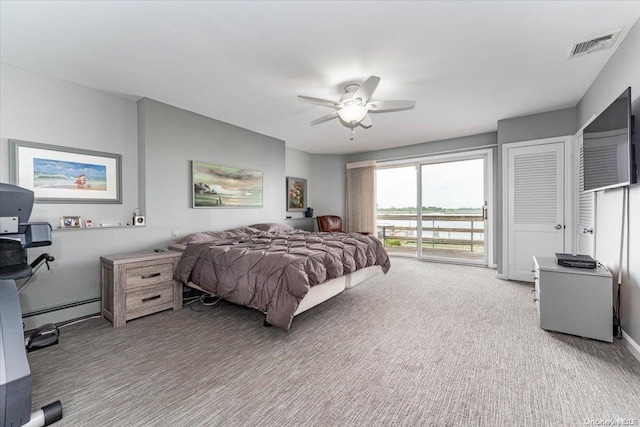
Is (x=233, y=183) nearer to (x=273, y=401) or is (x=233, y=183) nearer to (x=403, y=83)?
(x=403, y=83)

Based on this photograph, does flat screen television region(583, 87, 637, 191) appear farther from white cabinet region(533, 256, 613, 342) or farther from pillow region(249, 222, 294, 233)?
pillow region(249, 222, 294, 233)

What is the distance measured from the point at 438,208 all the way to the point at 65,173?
6072 mm

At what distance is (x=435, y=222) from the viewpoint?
587cm

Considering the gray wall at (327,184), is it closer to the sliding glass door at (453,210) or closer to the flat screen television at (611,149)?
the sliding glass door at (453,210)

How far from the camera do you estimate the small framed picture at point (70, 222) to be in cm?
277

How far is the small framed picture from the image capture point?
277 centimetres

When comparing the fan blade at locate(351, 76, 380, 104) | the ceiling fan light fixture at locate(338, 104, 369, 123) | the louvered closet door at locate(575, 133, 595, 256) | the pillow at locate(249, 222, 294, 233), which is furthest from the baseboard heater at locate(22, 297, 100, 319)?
the louvered closet door at locate(575, 133, 595, 256)

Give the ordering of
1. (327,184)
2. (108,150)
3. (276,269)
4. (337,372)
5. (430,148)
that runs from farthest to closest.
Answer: (327,184)
(430,148)
(108,150)
(276,269)
(337,372)

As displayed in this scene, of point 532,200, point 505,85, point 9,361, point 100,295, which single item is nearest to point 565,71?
point 505,85

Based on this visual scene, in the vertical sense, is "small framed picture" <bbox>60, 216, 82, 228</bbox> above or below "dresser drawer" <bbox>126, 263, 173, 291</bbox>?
above

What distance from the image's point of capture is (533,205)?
4.05 m

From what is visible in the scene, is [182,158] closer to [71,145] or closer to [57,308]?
[71,145]

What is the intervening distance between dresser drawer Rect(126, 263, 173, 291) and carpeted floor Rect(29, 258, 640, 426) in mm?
376

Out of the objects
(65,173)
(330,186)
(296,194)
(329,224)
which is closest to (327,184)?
(330,186)
